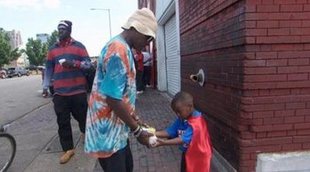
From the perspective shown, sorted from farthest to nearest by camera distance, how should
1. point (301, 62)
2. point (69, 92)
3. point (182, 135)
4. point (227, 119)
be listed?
point (69, 92), point (227, 119), point (301, 62), point (182, 135)

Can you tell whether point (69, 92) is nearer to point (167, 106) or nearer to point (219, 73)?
point (219, 73)

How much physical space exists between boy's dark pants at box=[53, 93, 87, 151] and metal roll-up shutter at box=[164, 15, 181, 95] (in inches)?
228

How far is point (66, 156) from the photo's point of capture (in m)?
6.27

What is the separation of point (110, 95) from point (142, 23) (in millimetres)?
594

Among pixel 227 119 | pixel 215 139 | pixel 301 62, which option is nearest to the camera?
pixel 301 62

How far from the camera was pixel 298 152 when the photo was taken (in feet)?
14.3

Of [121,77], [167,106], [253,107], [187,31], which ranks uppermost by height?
[187,31]

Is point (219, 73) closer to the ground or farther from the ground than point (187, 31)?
closer to the ground

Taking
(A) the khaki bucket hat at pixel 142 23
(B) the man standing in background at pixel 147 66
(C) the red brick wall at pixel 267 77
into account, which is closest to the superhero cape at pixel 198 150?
(C) the red brick wall at pixel 267 77

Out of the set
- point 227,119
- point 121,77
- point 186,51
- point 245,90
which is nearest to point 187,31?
point 186,51

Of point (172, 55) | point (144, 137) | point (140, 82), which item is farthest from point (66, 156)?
point (140, 82)

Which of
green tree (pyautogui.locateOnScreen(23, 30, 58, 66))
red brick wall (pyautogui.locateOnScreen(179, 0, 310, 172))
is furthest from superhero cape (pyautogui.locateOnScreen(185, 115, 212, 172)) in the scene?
green tree (pyautogui.locateOnScreen(23, 30, 58, 66))

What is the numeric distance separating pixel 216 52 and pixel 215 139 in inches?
Answer: 45.1

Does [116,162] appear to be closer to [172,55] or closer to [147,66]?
[172,55]
